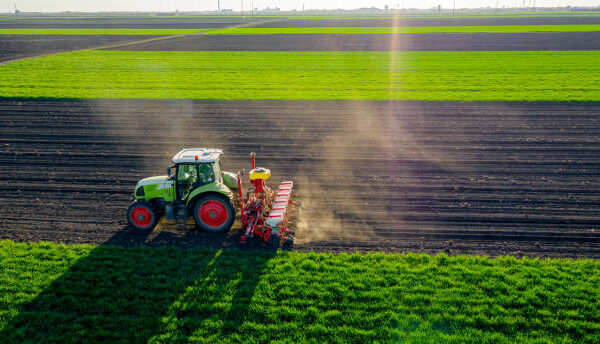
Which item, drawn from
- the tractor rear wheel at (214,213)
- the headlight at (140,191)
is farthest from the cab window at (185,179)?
the headlight at (140,191)

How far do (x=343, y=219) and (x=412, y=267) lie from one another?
319cm

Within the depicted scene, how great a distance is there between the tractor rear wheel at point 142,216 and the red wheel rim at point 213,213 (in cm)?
141

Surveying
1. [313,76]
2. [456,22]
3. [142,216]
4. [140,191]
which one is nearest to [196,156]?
[140,191]

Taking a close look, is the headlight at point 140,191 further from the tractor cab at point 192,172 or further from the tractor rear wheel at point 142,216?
the tractor cab at point 192,172

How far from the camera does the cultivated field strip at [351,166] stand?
12156mm

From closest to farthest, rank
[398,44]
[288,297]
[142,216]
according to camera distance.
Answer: [288,297], [142,216], [398,44]

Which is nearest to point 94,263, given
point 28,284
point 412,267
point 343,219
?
point 28,284

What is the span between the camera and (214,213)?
11836 mm

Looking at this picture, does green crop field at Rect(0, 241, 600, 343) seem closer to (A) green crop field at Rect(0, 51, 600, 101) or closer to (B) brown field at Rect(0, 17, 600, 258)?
(B) brown field at Rect(0, 17, 600, 258)

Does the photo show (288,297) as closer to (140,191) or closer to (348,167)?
(140,191)

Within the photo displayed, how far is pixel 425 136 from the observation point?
824 inches

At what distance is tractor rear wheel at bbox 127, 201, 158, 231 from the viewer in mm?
11938

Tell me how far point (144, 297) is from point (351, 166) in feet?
33.8

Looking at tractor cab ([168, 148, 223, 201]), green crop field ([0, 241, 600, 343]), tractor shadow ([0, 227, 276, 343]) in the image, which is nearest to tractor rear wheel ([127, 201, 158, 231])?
tractor shadow ([0, 227, 276, 343])
